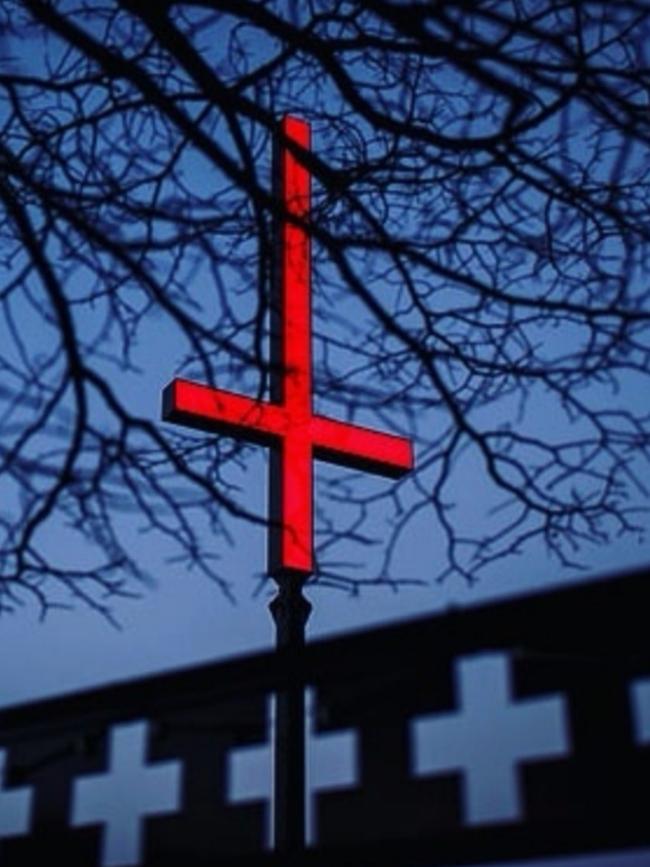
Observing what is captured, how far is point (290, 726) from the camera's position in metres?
2.45

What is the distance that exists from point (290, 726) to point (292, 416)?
289 cm

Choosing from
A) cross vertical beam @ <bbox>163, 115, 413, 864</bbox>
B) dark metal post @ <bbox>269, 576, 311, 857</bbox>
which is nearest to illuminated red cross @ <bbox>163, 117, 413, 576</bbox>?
cross vertical beam @ <bbox>163, 115, 413, 864</bbox>

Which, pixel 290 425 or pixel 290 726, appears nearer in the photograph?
pixel 290 726

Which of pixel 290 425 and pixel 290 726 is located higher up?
pixel 290 425

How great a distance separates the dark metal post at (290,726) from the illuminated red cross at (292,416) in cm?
16

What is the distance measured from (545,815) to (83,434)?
2386mm

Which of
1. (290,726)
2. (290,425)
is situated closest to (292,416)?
(290,425)

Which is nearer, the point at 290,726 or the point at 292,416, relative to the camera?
the point at 290,726

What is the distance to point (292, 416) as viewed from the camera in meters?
5.26

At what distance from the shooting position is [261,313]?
13.4ft

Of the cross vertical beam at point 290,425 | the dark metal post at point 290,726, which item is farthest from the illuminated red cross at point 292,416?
the dark metal post at point 290,726

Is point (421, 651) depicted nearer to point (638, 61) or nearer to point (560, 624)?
point (560, 624)

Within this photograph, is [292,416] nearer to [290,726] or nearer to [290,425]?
[290,425]

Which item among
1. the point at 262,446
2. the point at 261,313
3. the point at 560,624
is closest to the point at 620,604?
the point at 560,624
